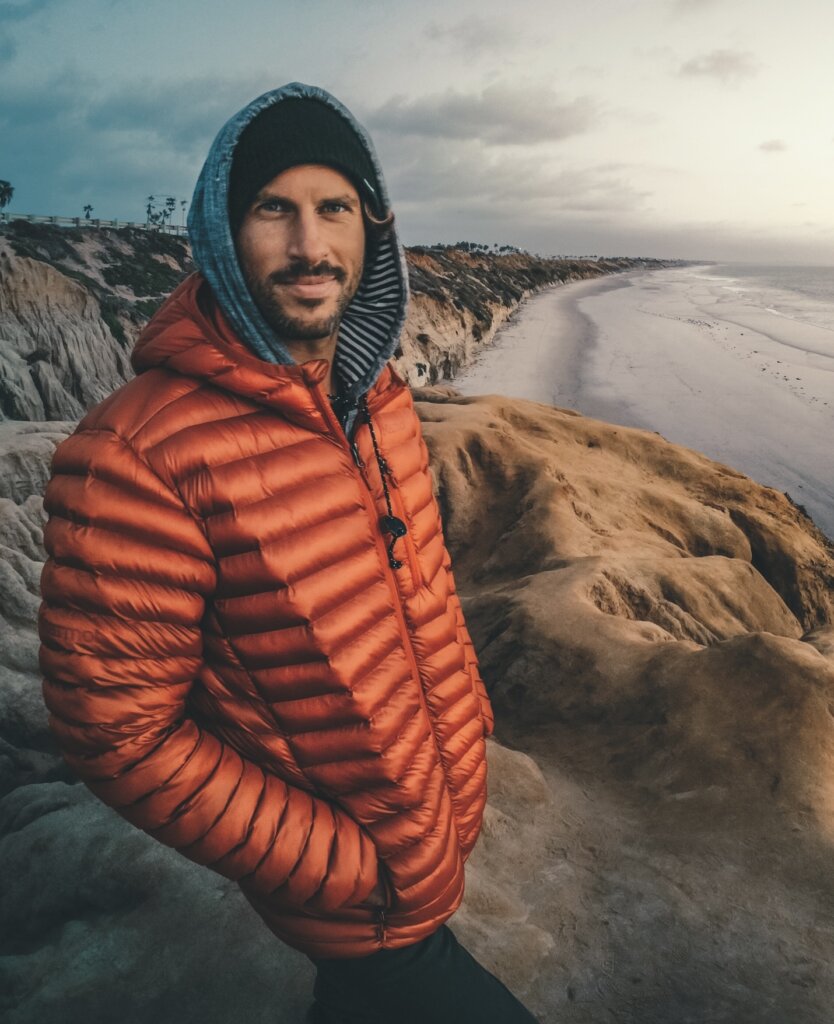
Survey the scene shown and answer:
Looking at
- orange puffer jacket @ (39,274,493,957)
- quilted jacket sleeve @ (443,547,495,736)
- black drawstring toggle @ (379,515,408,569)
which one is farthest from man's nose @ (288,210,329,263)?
quilted jacket sleeve @ (443,547,495,736)

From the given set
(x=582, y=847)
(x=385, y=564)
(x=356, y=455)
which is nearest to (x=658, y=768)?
(x=582, y=847)

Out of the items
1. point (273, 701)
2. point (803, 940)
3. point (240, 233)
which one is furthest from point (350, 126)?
point (803, 940)

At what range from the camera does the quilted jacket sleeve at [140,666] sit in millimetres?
1535

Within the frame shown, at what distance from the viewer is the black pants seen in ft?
6.49

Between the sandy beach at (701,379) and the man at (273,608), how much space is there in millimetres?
15227

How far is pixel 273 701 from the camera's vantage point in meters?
1.77

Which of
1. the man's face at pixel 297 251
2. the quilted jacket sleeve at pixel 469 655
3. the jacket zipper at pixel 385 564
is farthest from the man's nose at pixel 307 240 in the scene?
the quilted jacket sleeve at pixel 469 655

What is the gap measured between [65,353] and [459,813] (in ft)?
68.9

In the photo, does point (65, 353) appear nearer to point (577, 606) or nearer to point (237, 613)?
point (577, 606)

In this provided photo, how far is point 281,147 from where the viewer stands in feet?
6.02

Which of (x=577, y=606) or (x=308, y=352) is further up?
(x=308, y=352)

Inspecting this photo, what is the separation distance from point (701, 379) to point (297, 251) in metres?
28.7

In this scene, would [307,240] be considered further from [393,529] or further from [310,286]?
[393,529]

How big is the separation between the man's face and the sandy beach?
15457mm
